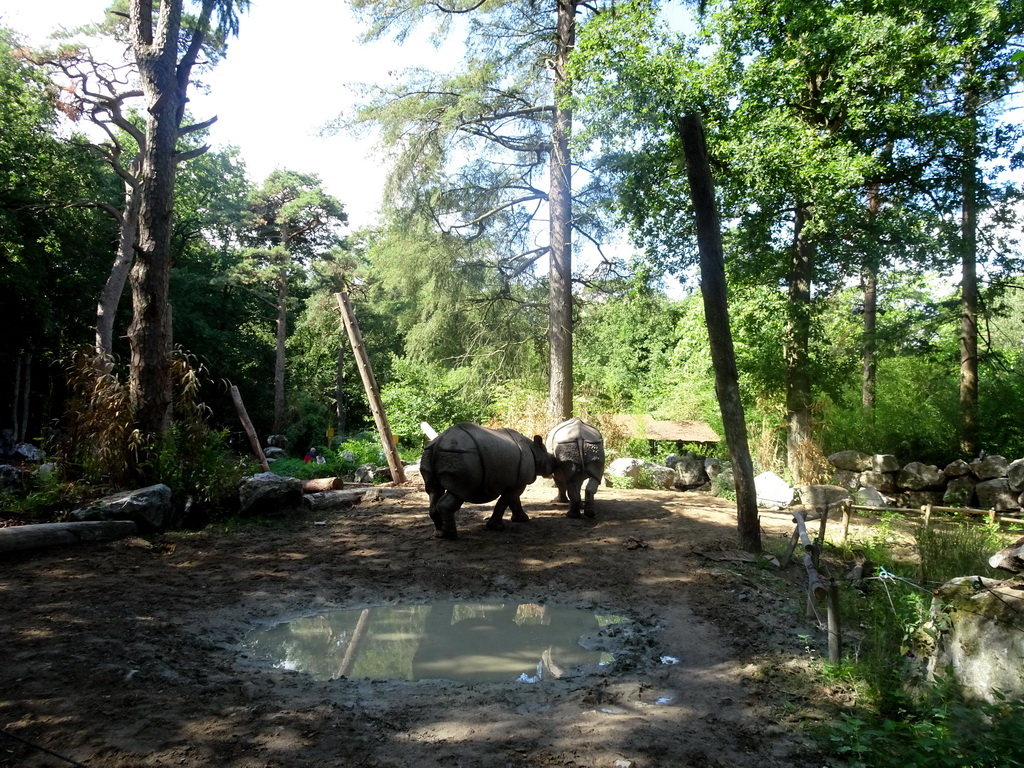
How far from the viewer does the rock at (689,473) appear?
14016 mm

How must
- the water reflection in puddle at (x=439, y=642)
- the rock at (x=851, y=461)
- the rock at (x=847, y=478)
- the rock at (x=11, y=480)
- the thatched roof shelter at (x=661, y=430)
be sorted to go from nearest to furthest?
the water reflection in puddle at (x=439, y=642) < the rock at (x=11, y=480) < the rock at (x=847, y=478) < the rock at (x=851, y=461) < the thatched roof shelter at (x=661, y=430)

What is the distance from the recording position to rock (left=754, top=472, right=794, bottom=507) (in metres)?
11.8

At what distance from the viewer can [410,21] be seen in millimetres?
16062

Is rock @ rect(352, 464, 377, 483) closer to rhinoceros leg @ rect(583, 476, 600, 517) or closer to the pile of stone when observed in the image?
rhinoceros leg @ rect(583, 476, 600, 517)

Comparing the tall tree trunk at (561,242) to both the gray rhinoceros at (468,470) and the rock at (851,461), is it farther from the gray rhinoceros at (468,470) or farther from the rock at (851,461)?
the gray rhinoceros at (468,470)

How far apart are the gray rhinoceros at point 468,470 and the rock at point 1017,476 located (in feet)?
29.8

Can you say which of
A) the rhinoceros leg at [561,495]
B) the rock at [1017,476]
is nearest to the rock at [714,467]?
the rhinoceros leg at [561,495]

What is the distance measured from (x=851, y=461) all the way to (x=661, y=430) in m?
4.70

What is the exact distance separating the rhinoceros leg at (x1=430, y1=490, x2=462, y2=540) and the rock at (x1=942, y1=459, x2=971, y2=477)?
9.96m

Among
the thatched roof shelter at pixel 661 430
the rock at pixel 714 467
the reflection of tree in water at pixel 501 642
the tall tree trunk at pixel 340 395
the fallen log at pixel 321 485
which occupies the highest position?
the tall tree trunk at pixel 340 395

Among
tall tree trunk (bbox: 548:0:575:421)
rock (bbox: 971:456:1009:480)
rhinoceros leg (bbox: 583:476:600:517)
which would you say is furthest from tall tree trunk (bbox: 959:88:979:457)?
rhinoceros leg (bbox: 583:476:600:517)

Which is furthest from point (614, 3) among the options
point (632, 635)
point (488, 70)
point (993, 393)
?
point (632, 635)

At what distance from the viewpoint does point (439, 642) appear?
5594mm

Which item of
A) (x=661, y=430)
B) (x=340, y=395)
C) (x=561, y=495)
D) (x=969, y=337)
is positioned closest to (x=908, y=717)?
(x=561, y=495)
